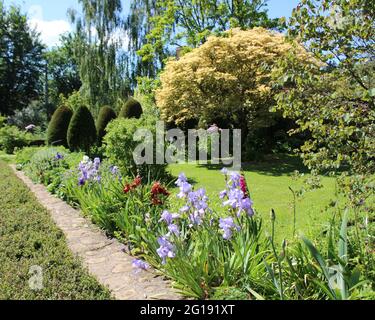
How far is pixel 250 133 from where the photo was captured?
14.3 m

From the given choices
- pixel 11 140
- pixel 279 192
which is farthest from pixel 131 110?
pixel 279 192

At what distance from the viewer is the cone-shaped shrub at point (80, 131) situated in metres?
14.9

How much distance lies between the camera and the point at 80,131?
14898 millimetres

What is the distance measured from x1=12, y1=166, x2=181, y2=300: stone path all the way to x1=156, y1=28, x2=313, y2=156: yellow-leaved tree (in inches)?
291

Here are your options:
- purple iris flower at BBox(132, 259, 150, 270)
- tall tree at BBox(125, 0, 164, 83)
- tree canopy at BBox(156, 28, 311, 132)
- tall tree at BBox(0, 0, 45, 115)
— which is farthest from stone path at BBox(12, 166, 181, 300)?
tall tree at BBox(0, 0, 45, 115)

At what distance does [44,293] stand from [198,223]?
141 centimetres

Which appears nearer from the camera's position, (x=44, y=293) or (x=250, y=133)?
(x=44, y=293)

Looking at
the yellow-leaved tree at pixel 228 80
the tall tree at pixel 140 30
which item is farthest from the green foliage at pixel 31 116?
the yellow-leaved tree at pixel 228 80

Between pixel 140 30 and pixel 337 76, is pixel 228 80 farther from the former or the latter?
pixel 140 30

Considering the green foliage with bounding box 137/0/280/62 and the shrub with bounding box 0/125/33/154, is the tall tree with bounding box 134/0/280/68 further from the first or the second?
the shrub with bounding box 0/125/33/154

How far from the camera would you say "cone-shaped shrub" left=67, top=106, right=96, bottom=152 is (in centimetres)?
1485

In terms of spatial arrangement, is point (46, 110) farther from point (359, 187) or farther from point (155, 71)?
point (359, 187)

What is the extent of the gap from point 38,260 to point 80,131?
462 inches
